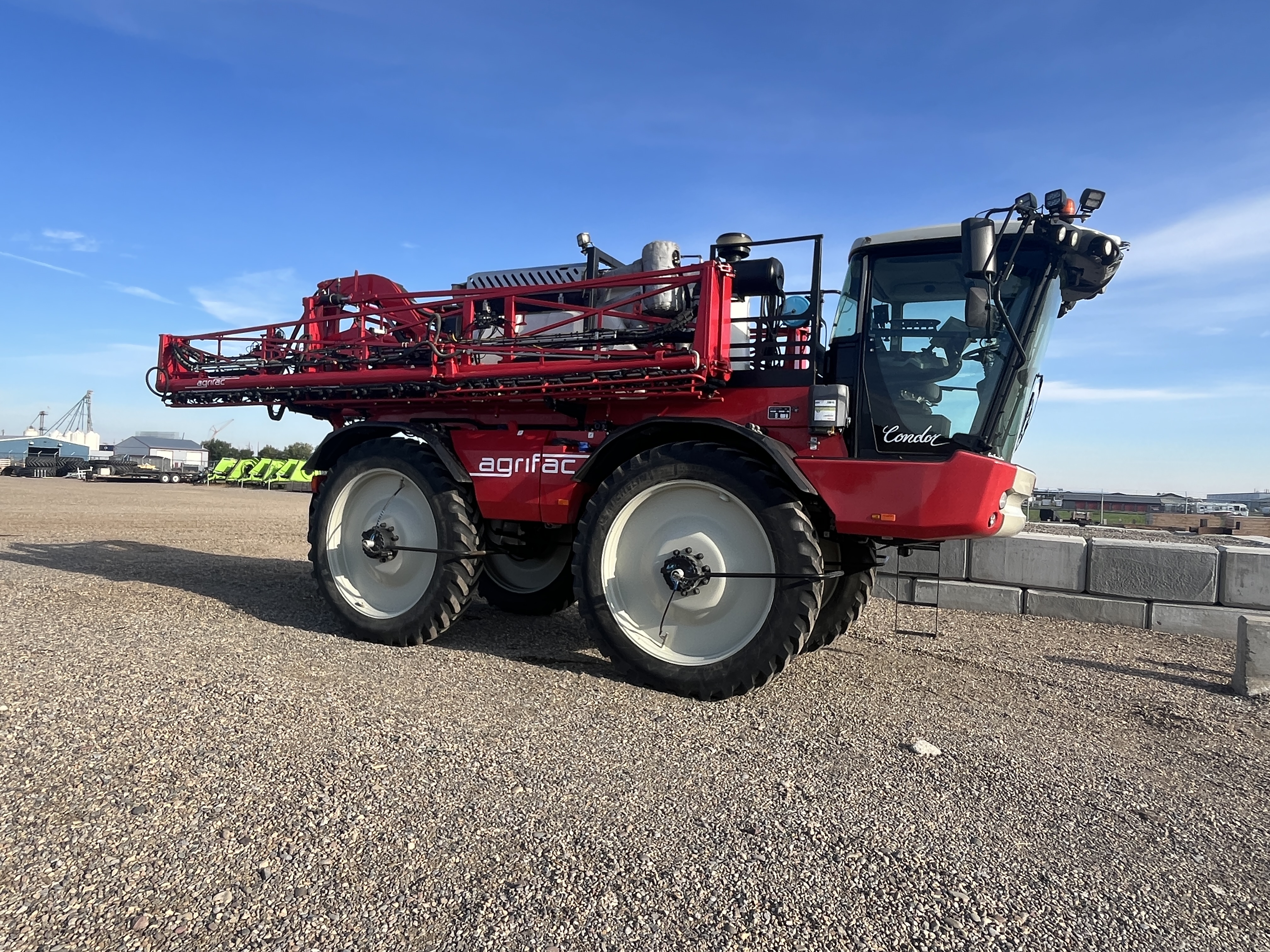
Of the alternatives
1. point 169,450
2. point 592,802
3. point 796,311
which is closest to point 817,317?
point 796,311

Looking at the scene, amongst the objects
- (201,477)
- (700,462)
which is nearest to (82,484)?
(201,477)

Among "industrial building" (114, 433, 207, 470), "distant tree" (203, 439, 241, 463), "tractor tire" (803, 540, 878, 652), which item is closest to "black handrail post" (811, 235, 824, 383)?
"tractor tire" (803, 540, 878, 652)

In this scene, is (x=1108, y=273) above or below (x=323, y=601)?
above

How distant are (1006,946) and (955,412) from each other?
9.80 ft

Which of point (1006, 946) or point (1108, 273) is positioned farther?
point (1108, 273)

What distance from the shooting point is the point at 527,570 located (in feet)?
22.1

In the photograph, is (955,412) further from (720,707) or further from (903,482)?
(720,707)

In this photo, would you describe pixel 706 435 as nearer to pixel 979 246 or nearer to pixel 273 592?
pixel 979 246

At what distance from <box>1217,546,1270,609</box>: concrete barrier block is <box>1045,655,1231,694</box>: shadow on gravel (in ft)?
5.33

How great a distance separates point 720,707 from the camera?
4.21 metres

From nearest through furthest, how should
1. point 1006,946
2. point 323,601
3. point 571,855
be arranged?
point 1006,946
point 571,855
point 323,601

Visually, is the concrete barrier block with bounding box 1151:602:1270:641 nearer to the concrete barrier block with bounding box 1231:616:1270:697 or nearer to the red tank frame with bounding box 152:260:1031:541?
the concrete barrier block with bounding box 1231:616:1270:697

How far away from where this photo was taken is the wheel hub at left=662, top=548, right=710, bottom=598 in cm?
454

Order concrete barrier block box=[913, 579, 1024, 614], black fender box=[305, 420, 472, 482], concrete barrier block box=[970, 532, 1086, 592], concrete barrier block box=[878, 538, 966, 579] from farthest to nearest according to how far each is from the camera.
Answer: concrete barrier block box=[878, 538, 966, 579], concrete barrier block box=[913, 579, 1024, 614], concrete barrier block box=[970, 532, 1086, 592], black fender box=[305, 420, 472, 482]
